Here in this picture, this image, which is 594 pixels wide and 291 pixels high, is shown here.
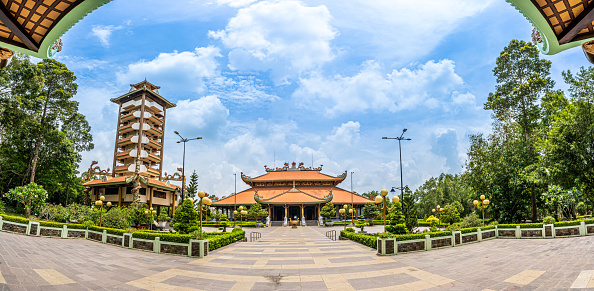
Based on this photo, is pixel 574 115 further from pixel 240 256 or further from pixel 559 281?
pixel 240 256

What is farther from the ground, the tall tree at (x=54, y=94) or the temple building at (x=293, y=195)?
the tall tree at (x=54, y=94)

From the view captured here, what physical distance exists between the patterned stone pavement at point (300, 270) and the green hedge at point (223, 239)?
138 cm

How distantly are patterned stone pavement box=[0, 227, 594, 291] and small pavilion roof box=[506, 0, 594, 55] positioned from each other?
6.77 m

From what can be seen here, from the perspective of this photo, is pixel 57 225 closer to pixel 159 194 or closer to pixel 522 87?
pixel 159 194

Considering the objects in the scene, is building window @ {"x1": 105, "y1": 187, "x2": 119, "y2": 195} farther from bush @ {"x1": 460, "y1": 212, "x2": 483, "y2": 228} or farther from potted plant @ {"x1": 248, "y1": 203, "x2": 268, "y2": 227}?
bush @ {"x1": 460, "y1": 212, "x2": 483, "y2": 228}

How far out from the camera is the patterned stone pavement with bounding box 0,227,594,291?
30.7ft

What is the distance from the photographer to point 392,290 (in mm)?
8914

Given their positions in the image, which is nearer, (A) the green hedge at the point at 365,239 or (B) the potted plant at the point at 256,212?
(A) the green hedge at the point at 365,239

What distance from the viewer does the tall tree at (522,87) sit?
27781 mm

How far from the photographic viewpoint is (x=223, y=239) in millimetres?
19172

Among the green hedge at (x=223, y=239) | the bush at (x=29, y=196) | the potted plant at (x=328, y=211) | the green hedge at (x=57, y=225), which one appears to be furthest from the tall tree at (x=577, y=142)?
the bush at (x=29, y=196)

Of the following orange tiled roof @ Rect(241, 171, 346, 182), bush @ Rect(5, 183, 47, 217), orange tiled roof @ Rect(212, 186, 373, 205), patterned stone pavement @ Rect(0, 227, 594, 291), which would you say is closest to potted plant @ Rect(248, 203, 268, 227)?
orange tiled roof @ Rect(212, 186, 373, 205)

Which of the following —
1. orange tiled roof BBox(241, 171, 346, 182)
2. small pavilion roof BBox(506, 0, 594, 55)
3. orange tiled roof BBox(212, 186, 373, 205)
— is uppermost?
small pavilion roof BBox(506, 0, 594, 55)

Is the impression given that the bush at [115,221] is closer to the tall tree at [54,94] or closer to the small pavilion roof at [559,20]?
the tall tree at [54,94]
